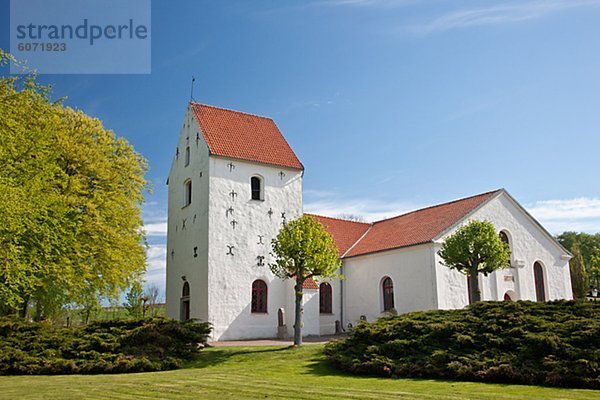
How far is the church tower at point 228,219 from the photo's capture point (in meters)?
23.6

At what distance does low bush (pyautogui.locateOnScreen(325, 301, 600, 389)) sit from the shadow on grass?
3571 mm

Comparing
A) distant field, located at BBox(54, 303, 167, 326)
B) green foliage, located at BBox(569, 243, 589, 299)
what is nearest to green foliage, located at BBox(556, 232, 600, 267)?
green foliage, located at BBox(569, 243, 589, 299)

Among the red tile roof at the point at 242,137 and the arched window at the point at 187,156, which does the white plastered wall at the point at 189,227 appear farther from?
the red tile roof at the point at 242,137

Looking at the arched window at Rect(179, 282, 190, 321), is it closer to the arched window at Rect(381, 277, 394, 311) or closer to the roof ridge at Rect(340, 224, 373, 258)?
the roof ridge at Rect(340, 224, 373, 258)

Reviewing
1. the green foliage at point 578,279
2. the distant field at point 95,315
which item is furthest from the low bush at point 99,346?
the green foliage at point 578,279

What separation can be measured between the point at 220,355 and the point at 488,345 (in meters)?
9.20

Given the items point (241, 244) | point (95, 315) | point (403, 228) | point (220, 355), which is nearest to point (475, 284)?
point (403, 228)

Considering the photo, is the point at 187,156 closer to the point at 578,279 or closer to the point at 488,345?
the point at 488,345

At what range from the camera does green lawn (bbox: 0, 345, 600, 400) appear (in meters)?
9.17

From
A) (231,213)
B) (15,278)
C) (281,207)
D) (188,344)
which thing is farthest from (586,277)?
(15,278)

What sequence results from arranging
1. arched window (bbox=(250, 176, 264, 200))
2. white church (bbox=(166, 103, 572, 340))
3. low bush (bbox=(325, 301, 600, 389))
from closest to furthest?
low bush (bbox=(325, 301, 600, 389)) < white church (bbox=(166, 103, 572, 340)) < arched window (bbox=(250, 176, 264, 200))

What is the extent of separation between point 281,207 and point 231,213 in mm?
2906

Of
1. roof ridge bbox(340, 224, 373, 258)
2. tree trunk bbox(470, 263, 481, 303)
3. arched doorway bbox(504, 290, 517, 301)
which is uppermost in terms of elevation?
roof ridge bbox(340, 224, 373, 258)

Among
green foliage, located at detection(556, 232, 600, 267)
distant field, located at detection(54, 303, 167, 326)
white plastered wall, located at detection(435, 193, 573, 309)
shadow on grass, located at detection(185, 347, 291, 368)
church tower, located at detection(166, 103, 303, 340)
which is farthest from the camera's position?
green foliage, located at detection(556, 232, 600, 267)
